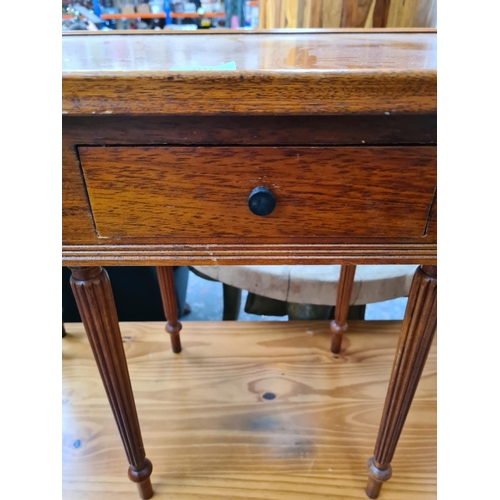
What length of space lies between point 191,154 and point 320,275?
21.2 inches

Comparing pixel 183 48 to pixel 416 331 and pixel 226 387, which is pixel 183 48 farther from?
pixel 226 387

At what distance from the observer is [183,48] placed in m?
0.42

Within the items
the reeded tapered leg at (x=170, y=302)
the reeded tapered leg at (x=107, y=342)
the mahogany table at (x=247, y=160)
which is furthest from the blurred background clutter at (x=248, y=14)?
the reeded tapered leg at (x=107, y=342)

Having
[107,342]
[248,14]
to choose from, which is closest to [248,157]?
[107,342]

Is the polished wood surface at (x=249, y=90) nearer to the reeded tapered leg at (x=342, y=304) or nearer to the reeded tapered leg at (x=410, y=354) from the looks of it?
the reeded tapered leg at (x=410, y=354)

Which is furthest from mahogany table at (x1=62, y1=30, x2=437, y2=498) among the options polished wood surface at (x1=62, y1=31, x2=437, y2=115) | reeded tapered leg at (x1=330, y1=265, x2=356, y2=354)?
reeded tapered leg at (x1=330, y1=265, x2=356, y2=354)

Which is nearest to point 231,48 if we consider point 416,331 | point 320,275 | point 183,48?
point 183,48

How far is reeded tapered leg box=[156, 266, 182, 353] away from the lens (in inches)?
27.6

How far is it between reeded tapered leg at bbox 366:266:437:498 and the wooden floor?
0.39 feet

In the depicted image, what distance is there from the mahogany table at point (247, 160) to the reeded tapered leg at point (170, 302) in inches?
11.5

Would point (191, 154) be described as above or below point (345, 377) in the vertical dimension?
above

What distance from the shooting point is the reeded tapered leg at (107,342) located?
15.4 inches

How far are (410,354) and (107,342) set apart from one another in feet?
1.00

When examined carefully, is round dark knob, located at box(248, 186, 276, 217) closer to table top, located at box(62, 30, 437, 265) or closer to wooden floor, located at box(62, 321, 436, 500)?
table top, located at box(62, 30, 437, 265)
